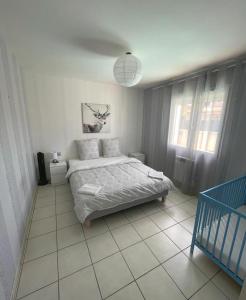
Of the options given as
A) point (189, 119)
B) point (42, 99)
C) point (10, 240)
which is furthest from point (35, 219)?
point (189, 119)

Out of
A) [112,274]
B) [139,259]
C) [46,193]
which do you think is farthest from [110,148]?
[112,274]

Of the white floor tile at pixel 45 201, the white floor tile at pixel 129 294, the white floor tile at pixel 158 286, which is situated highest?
the white floor tile at pixel 45 201

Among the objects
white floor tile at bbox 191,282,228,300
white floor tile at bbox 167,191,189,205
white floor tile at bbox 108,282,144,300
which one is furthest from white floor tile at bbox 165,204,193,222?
white floor tile at bbox 108,282,144,300

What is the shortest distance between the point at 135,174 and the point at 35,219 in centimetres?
179

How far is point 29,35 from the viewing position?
5.41ft

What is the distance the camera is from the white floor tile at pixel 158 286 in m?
1.25

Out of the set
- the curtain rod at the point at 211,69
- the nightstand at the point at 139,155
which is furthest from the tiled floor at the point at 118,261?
the curtain rod at the point at 211,69

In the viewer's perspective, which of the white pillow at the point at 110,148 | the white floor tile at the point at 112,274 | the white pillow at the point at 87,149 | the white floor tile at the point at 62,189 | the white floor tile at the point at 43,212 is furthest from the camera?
the white pillow at the point at 110,148

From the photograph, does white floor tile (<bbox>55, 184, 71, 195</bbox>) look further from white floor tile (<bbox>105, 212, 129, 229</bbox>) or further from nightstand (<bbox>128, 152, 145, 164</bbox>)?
nightstand (<bbox>128, 152, 145, 164</bbox>)

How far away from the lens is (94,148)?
3543 millimetres

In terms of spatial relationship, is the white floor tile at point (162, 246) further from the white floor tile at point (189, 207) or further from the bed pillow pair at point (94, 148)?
the bed pillow pair at point (94, 148)

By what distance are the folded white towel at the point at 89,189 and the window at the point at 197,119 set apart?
6.84 ft

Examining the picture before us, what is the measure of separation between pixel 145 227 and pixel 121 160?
1.64m

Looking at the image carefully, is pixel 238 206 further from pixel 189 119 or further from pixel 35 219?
pixel 35 219
